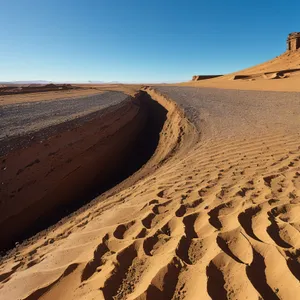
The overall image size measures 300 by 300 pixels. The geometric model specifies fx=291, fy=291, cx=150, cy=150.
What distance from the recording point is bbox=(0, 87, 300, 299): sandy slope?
8.58 ft

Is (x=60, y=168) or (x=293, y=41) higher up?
(x=293, y=41)

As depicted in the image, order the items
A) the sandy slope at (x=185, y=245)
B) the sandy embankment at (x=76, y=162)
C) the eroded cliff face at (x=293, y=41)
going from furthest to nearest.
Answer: the eroded cliff face at (x=293, y=41)
the sandy embankment at (x=76, y=162)
the sandy slope at (x=185, y=245)

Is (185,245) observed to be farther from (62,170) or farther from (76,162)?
(76,162)

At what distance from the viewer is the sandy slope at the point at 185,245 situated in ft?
8.58

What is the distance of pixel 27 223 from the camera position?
6.35 meters

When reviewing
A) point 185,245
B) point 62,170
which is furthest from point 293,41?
point 185,245

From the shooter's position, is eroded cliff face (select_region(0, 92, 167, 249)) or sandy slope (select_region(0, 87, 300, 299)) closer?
sandy slope (select_region(0, 87, 300, 299))

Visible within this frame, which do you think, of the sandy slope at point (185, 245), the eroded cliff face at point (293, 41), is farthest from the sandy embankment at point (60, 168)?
the eroded cliff face at point (293, 41)

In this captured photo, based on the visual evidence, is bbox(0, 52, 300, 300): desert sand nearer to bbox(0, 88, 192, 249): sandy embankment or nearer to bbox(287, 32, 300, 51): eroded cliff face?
bbox(0, 88, 192, 249): sandy embankment

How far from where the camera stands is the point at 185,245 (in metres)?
3.23

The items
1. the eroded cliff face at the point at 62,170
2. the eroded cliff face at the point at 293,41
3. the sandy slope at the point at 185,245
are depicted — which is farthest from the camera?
the eroded cliff face at the point at 293,41

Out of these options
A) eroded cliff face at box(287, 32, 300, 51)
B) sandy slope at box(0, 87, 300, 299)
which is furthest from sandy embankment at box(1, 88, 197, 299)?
eroded cliff face at box(287, 32, 300, 51)

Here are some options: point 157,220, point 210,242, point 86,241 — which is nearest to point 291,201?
point 210,242

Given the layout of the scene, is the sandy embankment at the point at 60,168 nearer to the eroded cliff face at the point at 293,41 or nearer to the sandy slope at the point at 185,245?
the sandy slope at the point at 185,245
